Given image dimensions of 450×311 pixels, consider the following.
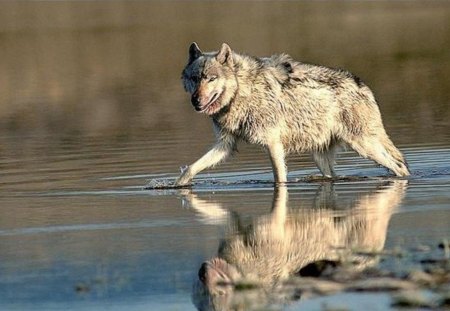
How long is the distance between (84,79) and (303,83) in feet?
73.1

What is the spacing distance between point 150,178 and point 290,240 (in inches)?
213

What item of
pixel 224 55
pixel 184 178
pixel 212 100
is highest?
pixel 224 55

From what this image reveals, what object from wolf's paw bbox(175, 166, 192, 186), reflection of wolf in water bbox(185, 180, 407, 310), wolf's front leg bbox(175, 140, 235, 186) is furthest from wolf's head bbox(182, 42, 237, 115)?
reflection of wolf in water bbox(185, 180, 407, 310)

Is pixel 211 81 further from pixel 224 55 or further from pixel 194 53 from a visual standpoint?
pixel 194 53

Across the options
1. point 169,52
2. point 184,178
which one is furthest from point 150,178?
point 169,52

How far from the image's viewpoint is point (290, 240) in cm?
1091

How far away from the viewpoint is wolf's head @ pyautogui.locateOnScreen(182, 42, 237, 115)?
14945 millimetres

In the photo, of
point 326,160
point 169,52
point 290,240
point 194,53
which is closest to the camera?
point 290,240

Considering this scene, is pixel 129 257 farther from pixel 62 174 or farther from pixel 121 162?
pixel 121 162

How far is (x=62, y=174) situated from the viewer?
55.0 ft

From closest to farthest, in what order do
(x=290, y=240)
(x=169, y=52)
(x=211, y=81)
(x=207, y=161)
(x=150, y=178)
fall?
(x=290, y=240) → (x=211, y=81) → (x=207, y=161) → (x=150, y=178) → (x=169, y=52)

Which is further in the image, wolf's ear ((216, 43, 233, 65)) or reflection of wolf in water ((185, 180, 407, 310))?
wolf's ear ((216, 43, 233, 65))

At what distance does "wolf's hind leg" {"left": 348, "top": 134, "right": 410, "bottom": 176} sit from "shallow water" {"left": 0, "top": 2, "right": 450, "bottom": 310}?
0.16m

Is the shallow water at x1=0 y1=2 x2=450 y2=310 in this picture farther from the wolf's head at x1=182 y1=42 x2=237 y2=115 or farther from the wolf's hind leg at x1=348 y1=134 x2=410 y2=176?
the wolf's head at x1=182 y1=42 x2=237 y2=115
